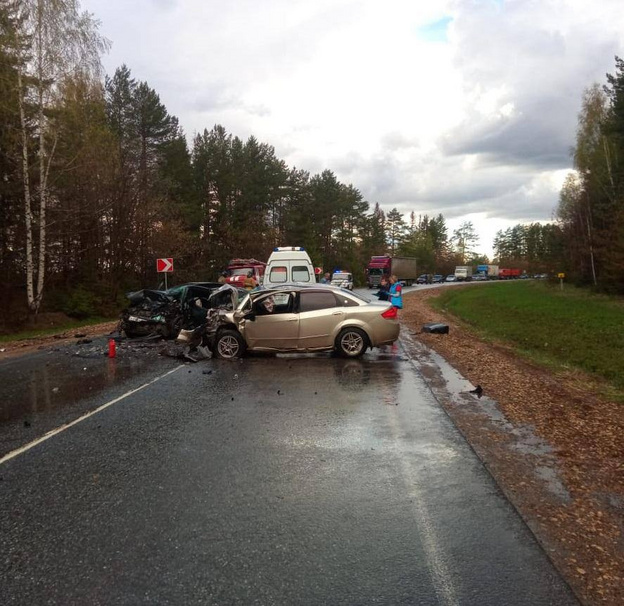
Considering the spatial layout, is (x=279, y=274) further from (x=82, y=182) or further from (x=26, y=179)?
(x=82, y=182)

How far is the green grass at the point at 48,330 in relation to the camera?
19.0 meters

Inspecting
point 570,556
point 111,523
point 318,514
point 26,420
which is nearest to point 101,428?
point 26,420

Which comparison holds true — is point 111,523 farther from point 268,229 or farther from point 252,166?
point 252,166

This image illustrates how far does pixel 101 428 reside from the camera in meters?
6.61

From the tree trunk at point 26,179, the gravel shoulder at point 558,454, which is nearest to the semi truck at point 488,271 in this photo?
the tree trunk at point 26,179

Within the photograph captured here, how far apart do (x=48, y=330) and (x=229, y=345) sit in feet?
41.3

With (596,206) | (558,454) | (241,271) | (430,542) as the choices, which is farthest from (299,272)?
(596,206)

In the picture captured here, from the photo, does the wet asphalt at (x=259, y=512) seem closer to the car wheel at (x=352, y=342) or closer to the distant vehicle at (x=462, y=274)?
the car wheel at (x=352, y=342)

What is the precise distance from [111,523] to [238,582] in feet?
4.31

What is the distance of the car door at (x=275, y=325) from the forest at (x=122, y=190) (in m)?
14.2

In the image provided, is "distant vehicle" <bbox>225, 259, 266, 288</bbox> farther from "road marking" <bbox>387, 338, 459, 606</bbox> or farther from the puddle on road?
"road marking" <bbox>387, 338, 459, 606</bbox>

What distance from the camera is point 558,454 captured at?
5641 millimetres

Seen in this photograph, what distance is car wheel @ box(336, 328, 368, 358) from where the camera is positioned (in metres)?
11.9

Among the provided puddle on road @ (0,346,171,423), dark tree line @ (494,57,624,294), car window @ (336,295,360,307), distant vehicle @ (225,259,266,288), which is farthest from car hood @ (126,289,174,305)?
dark tree line @ (494,57,624,294)
